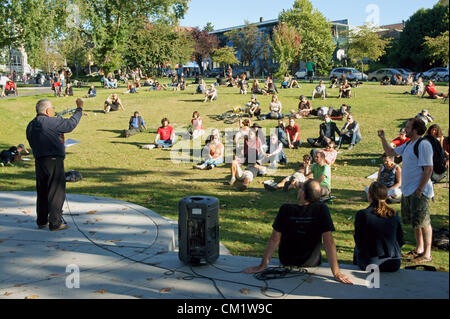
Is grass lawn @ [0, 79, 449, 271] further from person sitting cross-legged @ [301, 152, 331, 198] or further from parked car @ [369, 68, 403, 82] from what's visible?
parked car @ [369, 68, 403, 82]

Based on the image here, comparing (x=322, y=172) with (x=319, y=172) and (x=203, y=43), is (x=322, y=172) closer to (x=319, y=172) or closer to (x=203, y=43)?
(x=319, y=172)

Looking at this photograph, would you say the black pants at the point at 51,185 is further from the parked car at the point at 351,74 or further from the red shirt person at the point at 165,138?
the parked car at the point at 351,74

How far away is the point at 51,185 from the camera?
265 inches

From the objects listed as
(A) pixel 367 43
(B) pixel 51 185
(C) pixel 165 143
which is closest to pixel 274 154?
(C) pixel 165 143

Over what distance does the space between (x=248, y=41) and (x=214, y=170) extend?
192 ft

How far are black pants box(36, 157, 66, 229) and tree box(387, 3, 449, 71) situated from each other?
49.8 meters

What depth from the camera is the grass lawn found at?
799 cm

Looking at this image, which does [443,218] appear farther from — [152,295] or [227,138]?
[227,138]

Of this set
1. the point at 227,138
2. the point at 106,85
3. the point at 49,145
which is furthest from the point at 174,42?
the point at 49,145

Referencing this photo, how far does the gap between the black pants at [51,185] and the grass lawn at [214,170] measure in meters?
2.26

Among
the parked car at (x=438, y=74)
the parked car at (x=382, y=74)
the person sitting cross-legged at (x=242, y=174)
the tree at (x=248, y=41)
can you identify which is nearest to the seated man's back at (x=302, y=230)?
the person sitting cross-legged at (x=242, y=174)
